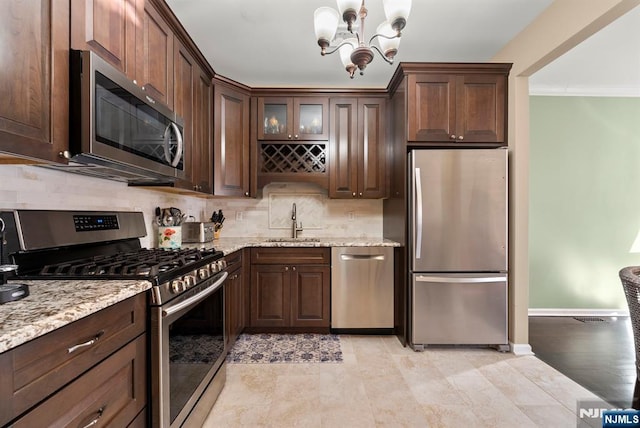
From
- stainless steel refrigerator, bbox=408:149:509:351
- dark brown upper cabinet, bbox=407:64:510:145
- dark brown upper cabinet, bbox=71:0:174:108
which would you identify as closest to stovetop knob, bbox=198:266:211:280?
dark brown upper cabinet, bbox=71:0:174:108

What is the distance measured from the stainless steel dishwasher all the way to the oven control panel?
1799 millimetres

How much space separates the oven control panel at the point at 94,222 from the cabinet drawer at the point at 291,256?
4.23 feet

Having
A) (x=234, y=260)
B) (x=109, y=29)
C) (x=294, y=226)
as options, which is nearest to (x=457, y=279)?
(x=294, y=226)

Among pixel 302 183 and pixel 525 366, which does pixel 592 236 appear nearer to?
pixel 525 366

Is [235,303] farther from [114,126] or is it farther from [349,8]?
[349,8]

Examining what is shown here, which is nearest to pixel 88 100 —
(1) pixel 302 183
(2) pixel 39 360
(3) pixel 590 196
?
(2) pixel 39 360

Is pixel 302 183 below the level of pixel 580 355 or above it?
above

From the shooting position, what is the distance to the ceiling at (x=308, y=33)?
2199 millimetres

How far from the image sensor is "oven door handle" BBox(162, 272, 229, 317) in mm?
1282

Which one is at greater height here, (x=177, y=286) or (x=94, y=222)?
(x=94, y=222)

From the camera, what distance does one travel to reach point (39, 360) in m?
0.76

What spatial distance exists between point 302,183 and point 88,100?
7.82 feet

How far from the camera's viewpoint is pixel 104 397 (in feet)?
3.25

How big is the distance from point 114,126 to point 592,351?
12.6 ft
